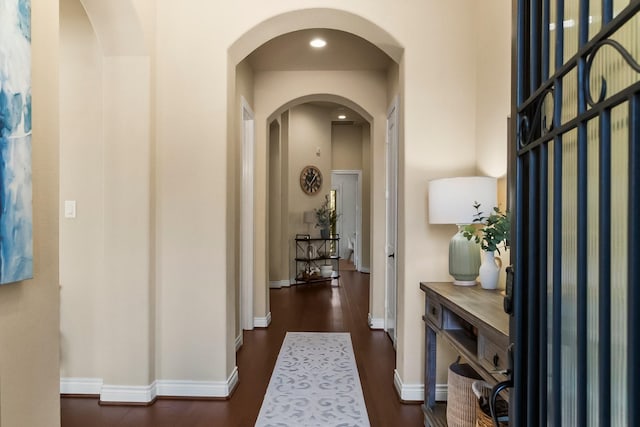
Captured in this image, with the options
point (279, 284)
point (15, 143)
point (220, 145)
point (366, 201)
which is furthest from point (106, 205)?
point (366, 201)

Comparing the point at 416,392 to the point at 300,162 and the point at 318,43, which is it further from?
the point at 300,162

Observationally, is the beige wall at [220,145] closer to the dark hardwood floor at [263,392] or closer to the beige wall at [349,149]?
the dark hardwood floor at [263,392]

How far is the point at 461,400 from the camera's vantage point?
2.05 meters

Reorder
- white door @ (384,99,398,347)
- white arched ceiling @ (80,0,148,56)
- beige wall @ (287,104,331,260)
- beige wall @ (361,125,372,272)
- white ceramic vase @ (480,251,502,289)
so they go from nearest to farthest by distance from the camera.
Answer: white ceramic vase @ (480,251,502,289) → white arched ceiling @ (80,0,148,56) → white door @ (384,99,398,347) → beige wall @ (287,104,331,260) → beige wall @ (361,125,372,272)

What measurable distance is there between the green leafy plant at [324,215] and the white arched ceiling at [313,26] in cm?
540

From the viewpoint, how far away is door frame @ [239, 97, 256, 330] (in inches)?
181

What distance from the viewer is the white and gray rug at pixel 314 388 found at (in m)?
2.58

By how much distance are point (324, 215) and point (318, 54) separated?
14.9ft

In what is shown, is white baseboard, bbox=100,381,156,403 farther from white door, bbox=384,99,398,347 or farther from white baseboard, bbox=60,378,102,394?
white door, bbox=384,99,398,347

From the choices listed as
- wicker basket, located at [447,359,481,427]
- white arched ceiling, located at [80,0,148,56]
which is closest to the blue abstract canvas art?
white arched ceiling, located at [80,0,148,56]

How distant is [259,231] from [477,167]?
2.73 meters

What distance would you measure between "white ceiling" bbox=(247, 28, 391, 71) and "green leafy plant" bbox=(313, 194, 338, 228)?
4.16m

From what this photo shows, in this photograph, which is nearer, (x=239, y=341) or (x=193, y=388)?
(x=193, y=388)

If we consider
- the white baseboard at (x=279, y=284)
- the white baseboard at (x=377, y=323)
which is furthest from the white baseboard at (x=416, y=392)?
the white baseboard at (x=279, y=284)
